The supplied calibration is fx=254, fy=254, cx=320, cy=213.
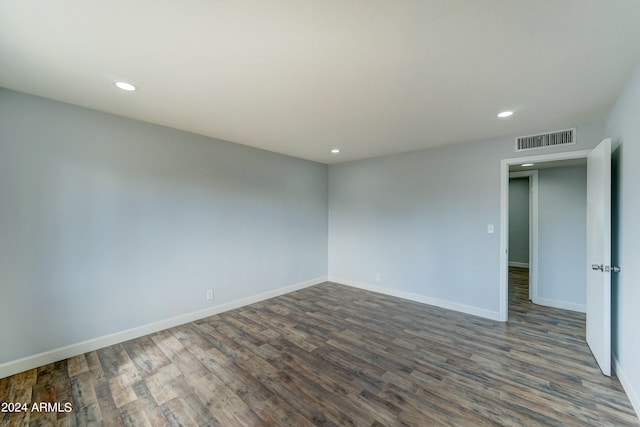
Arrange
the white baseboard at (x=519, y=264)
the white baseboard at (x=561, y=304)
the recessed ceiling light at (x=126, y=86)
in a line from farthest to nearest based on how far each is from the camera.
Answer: the white baseboard at (x=519, y=264) < the white baseboard at (x=561, y=304) < the recessed ceiling light at (x=126, y=86)

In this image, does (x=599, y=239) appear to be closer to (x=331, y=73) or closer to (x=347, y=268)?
(x=331, y=73)

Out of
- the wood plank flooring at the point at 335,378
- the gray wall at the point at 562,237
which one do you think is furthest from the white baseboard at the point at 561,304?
the wood plank flooring at the point at 335,378

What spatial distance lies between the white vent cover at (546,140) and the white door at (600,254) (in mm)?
422

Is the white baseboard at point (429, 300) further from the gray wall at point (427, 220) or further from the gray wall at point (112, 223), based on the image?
the gray wall at point (112, 223)

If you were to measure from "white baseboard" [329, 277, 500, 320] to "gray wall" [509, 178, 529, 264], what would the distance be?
168 inches

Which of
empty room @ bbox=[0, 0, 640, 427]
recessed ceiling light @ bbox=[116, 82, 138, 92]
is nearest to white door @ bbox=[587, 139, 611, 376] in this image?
empty room @ bbox=[0, 0, 640, 427]

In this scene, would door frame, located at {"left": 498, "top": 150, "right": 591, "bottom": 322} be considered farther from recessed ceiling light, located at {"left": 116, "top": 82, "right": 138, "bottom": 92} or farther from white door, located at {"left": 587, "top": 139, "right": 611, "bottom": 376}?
recessed ceiling light, located at {"left": 116, "top": 82, "right": 138, "bottom": 92}

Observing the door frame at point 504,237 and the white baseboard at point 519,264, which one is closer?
the door frame at point 504,237

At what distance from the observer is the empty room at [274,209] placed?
157cm

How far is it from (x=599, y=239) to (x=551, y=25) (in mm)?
2078

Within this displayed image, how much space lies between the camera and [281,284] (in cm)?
456

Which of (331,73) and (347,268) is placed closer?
(331,73)

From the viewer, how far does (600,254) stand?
7.72 feet

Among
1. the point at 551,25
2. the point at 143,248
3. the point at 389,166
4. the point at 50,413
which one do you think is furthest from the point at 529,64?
the point at 50,413
